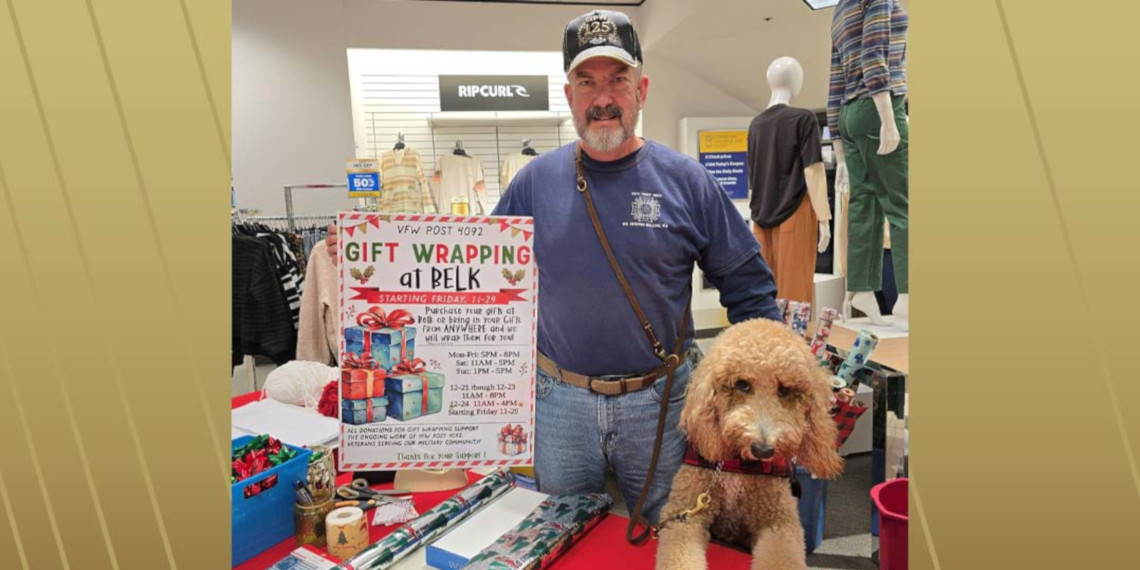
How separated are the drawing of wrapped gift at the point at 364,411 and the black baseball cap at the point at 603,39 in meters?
0.95

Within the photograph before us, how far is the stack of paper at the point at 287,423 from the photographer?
6.10 ft

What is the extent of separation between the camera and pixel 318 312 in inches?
139

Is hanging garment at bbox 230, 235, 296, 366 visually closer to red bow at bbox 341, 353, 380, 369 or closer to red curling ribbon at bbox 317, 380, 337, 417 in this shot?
red curling ribbon at bbox 317, 380, 337, 417

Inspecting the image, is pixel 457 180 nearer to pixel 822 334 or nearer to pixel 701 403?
pixel 822 334

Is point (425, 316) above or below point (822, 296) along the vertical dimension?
above

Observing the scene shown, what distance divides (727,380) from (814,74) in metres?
5.66

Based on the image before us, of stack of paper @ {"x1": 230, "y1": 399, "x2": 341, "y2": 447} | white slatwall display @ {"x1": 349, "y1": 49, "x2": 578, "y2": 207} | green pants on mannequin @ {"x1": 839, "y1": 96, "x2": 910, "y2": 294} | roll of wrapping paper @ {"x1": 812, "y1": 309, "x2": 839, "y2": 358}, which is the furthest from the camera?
white slatwall display @ {"x1": 349, "y1": 49, "x2": 578, "y2": 207}

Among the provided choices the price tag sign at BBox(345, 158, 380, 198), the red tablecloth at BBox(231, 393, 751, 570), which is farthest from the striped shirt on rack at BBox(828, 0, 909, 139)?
the price tag sign at BBox(345, 158, 380, 198)

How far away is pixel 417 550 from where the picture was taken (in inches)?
54.2

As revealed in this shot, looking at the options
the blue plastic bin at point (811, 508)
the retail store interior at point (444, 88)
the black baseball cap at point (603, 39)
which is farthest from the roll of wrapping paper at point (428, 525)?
the retail store interior at point (444, 88)

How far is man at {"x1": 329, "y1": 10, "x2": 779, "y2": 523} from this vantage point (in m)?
1.69

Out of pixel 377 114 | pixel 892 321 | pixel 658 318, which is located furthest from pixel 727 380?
pixel 377 114

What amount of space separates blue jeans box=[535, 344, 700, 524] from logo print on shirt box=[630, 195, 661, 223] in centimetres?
44

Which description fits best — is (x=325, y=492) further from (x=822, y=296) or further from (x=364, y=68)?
(x=364, y=68)
